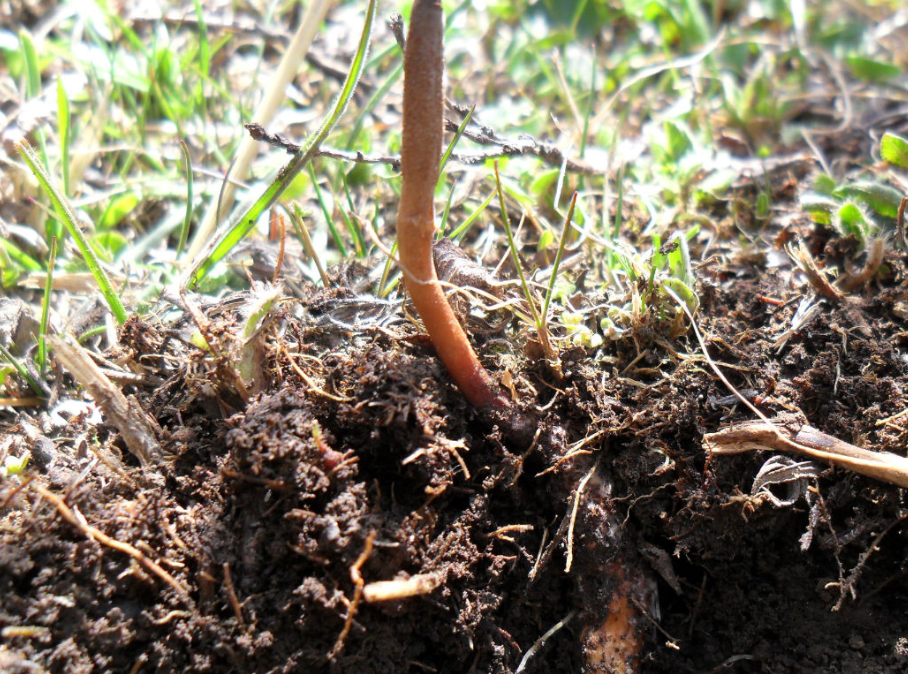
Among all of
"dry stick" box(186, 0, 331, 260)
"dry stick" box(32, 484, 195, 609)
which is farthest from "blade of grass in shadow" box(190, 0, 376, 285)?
"dry stick" box(32, 484, 195, 609)

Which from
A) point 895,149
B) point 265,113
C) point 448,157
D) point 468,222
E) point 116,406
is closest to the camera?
point 116,406

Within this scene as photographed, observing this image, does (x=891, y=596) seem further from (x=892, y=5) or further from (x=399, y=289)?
(x=892, y=5)

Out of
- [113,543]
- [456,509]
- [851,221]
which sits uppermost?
[113,543]

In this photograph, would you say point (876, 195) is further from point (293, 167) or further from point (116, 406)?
point (116, 406)

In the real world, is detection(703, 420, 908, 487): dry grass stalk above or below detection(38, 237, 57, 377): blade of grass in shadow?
below

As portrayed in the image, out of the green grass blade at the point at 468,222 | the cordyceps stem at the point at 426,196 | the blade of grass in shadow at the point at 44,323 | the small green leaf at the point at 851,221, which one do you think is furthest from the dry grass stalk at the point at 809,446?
the blade of grass in shadow at the point at 44,323

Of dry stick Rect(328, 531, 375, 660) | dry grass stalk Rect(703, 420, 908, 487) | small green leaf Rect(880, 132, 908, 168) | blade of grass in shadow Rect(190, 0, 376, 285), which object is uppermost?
blade of grass in shadow Rect(190, 0, 376, 285)

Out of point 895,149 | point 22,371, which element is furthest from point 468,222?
point 895,149

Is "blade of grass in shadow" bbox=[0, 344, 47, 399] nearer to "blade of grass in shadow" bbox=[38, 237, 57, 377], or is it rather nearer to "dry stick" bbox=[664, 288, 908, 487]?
"blade of grass in shadow" bbox=[38, 237, 57, 377]
